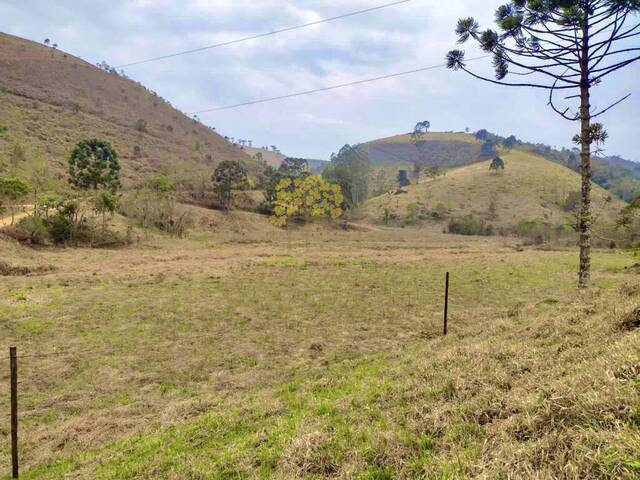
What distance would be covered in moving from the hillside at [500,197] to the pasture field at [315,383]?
75.9 metres

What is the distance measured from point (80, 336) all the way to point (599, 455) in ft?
46.4

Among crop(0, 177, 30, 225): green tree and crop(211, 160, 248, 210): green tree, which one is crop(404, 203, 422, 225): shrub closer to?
crop(211, 160, 248, 210): green tree

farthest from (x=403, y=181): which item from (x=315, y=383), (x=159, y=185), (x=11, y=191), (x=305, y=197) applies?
(x=315, y=383)

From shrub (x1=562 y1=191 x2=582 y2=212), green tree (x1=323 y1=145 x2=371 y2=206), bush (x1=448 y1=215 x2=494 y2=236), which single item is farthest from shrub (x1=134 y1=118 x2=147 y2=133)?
shrub (x1=562 y1=191 x2=582 y2=212)

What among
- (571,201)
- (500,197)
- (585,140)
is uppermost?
(500,197)

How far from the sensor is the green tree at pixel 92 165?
47.0m

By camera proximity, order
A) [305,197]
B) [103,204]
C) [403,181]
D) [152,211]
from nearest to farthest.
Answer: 1. [103,204]
2. [152,211]
3. [305,197]
4. [403,181]

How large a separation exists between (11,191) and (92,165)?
15305 millimetres

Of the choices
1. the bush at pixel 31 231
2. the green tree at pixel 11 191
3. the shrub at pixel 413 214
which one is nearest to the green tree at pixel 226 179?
the green tree at pixel 11 191

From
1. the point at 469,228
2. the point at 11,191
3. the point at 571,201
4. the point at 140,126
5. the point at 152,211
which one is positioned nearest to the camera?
the point at 11,191

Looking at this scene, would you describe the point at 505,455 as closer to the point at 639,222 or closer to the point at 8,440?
the point at 8,440

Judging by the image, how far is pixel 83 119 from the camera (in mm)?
83062

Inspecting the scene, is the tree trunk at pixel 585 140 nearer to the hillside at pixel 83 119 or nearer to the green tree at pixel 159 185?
the green tree at pixel 159 185

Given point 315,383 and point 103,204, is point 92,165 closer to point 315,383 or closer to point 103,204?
point 103,204
